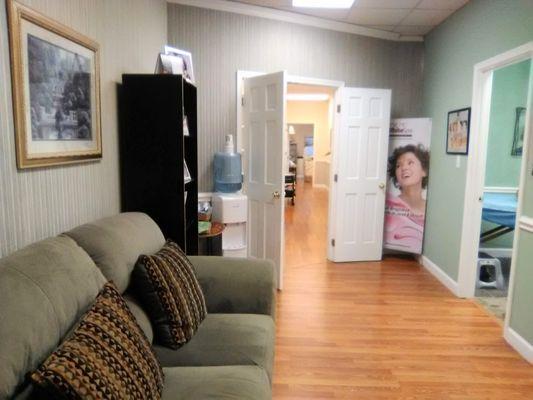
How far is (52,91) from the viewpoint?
168cm

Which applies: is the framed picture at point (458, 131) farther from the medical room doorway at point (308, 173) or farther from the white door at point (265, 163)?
the white door at point (265, 163)

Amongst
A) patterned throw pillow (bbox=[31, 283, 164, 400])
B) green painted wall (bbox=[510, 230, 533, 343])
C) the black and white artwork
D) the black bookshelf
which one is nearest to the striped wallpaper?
the black bookshelf

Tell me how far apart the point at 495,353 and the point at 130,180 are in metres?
2.66

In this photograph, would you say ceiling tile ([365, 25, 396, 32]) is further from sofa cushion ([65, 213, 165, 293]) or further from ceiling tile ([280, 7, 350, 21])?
sofa cushion ([65, 213, 165, 293])

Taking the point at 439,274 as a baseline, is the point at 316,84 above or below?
above

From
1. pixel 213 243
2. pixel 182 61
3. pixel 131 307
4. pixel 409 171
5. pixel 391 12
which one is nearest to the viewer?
pixel 131 307

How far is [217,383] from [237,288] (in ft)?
2.46

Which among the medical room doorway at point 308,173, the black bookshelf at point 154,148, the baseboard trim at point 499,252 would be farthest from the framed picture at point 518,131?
the black bookshelf at point 154,148

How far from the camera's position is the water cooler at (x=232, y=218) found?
365 cm

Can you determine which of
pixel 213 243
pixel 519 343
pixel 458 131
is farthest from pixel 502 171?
pixel 213 243

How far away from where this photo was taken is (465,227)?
3.57 meters

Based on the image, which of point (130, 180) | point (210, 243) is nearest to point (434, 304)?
point (210, 243)

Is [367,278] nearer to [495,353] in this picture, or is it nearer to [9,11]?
[495,353]

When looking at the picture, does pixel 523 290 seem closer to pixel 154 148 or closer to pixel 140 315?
pixel 140 315
